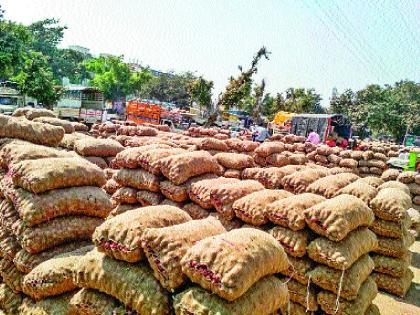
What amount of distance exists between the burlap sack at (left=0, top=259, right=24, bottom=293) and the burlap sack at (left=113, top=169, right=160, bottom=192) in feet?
6.92

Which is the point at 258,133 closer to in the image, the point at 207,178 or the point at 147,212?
the point at 207,178

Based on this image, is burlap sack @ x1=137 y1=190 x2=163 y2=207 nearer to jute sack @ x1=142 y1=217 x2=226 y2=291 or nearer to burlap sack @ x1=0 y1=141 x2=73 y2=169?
burlap sack @ x1=0 y1=141 x2=73 y2=169

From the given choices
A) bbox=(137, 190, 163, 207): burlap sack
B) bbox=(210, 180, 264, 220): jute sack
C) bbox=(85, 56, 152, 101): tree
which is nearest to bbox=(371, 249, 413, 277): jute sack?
bbox=(210, 180, 264, 220): jute sack

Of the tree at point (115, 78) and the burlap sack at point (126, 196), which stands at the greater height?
the tree at point (115, 78)

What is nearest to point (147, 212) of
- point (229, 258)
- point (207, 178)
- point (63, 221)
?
point (229, 258)

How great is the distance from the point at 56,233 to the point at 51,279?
0.67 m

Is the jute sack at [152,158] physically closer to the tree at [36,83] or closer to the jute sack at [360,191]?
the jute sack at [360,191]

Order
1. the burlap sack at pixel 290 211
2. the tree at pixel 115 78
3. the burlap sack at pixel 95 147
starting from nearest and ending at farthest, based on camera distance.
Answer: the burlap sack at pixel 290 211 < the burlap sack at pixel 95 147 < the tree at pixel 115 78

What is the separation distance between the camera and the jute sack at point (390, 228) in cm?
551

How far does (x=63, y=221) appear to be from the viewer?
12.6ft

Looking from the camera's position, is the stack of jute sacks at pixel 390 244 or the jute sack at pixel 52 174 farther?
the stack of jute sacks at pixel 390 244

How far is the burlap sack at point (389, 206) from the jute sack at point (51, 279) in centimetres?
432

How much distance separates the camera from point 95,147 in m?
7.57

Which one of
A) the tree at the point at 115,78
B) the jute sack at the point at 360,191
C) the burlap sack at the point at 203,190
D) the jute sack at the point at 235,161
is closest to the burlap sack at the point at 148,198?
the burlap sack at the point at 203,190
